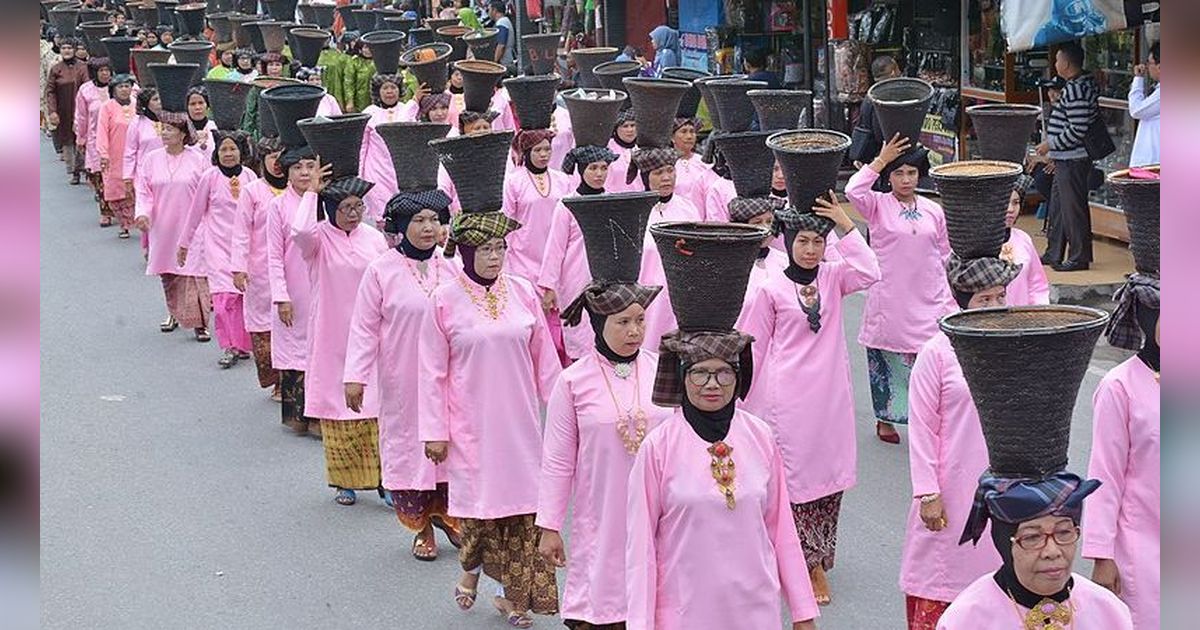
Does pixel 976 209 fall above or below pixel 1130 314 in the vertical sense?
above

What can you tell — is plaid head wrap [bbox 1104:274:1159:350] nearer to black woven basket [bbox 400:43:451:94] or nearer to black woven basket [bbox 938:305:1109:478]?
black woven basket [bbox 938:305:1109:478]

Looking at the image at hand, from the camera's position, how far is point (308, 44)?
59.4 ft

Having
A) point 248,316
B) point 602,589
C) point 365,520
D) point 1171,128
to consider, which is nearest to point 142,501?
point 365,520

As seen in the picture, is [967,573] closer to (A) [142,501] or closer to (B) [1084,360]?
(B) [1084,360]

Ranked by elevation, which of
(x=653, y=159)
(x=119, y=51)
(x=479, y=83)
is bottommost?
(x=653, y=159)

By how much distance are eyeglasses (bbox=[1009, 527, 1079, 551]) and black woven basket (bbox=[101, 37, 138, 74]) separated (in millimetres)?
15344

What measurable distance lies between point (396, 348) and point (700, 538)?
9.84 ft

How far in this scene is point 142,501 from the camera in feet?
29.1

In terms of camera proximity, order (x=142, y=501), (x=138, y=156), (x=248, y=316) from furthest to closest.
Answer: (x=138, y=156)
(x=248, y=316)
(x=142, y=501)

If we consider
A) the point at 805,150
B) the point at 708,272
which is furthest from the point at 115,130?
the point at 708,272

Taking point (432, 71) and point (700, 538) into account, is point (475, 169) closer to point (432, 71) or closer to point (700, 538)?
point (700, 538)

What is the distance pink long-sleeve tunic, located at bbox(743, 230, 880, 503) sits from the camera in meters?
6.86

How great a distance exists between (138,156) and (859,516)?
349 inches

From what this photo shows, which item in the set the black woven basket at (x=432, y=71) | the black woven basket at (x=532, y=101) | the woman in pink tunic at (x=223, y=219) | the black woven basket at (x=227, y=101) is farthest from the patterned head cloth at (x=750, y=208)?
the black woven basket at (x=432, y=71)
